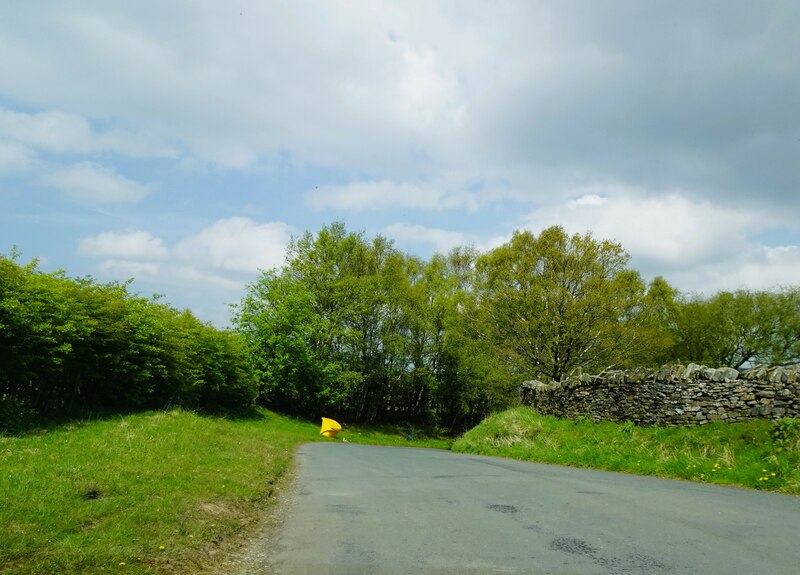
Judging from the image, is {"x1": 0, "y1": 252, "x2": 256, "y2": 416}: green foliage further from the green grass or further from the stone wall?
the stone wall

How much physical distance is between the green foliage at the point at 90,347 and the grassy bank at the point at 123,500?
7.90 feet

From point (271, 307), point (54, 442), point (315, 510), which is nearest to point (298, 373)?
point (271, 307)

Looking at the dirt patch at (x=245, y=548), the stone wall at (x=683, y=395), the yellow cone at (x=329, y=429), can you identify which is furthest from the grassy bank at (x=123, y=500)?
the yellow cone at (x=329, y=429)

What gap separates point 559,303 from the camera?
96.5 ft

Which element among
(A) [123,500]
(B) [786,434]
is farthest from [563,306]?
(A) [123,500]

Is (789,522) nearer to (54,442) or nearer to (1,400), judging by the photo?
(54,442)

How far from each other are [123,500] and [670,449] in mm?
13006

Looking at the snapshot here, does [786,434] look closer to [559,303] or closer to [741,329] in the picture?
[559,303]

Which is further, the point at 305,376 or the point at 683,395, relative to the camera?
the point at 305,376

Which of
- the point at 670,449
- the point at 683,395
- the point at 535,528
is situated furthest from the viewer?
the point at 683,395

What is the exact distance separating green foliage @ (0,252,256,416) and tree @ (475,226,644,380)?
52.7ft

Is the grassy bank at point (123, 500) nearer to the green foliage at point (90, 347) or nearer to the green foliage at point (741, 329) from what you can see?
the green foliage at point (90, 347)

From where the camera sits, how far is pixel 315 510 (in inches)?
A: 324

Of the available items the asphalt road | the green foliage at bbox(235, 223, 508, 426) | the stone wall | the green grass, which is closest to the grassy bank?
the asphalt road
